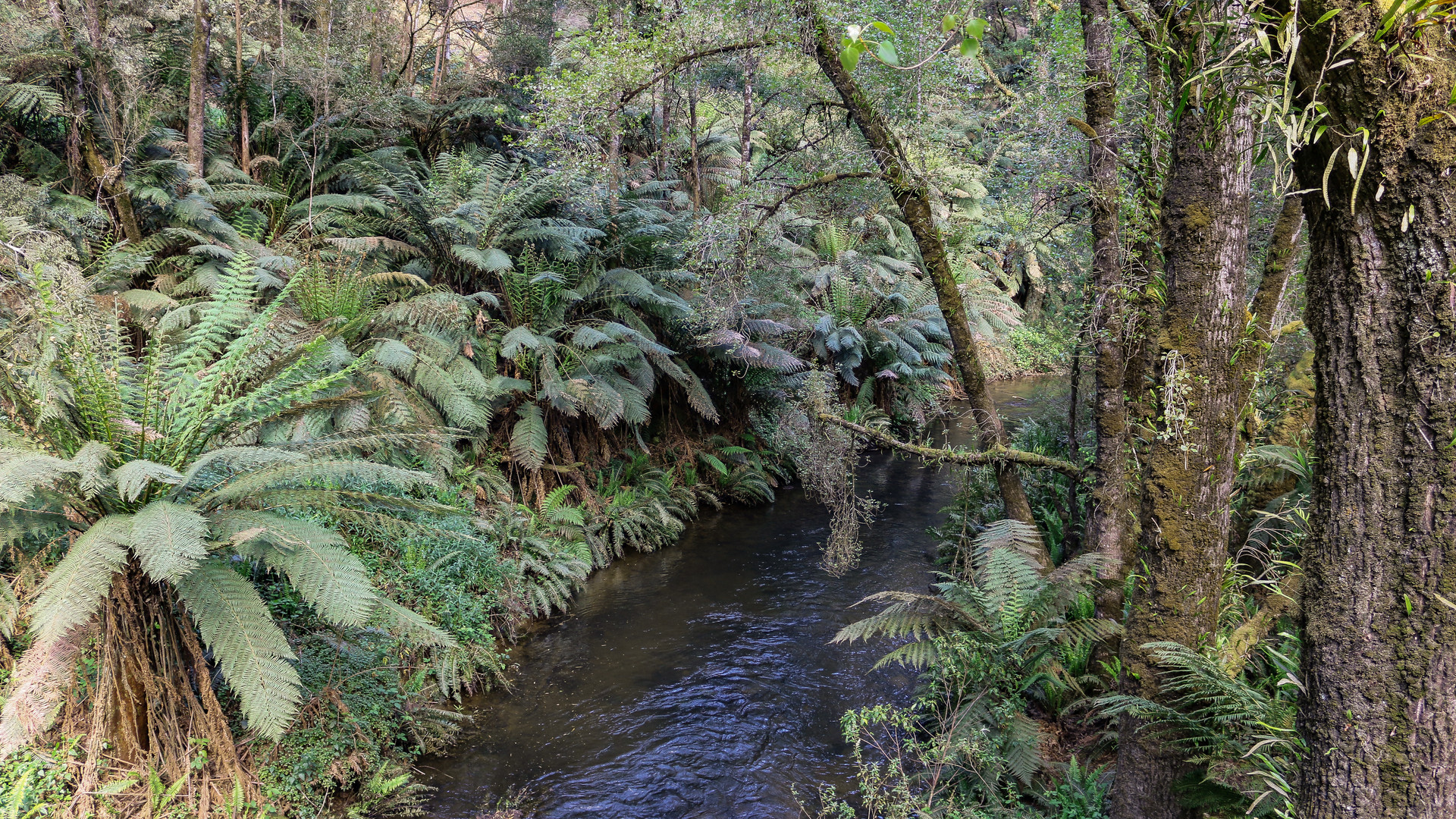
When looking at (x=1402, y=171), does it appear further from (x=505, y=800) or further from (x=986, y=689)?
(x=505, y=800)

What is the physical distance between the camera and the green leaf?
2.64 metres

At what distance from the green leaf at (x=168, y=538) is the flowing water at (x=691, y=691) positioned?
205 centimetres

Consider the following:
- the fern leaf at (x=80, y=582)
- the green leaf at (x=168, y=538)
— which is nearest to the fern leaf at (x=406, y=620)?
the green leaf at (x=168, y=538)

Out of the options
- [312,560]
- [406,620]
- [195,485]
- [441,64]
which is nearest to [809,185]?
[406,620]

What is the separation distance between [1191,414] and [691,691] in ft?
12.2

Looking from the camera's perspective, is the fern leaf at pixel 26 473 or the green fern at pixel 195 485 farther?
the green fern at pixel 195 485

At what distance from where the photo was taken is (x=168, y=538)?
2.75m

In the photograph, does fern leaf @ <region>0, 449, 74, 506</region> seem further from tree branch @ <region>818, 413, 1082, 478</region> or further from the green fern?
tree branch @ <region>818, 413, 1082, 478</region>

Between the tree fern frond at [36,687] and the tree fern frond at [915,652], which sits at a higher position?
the tree fern frond at [36,687]

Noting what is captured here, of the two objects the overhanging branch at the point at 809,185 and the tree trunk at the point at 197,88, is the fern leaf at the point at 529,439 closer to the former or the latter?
the overhanging branch at the point at 809,185

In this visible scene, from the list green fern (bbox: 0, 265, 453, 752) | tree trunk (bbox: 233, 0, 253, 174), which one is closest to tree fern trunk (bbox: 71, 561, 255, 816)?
green fern (bbox: 0, 265, 453, 752)

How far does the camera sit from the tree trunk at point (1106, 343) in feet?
14.5

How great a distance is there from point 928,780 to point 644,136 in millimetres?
10035

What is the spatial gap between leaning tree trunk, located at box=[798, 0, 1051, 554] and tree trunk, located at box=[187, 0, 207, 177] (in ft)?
18.0
